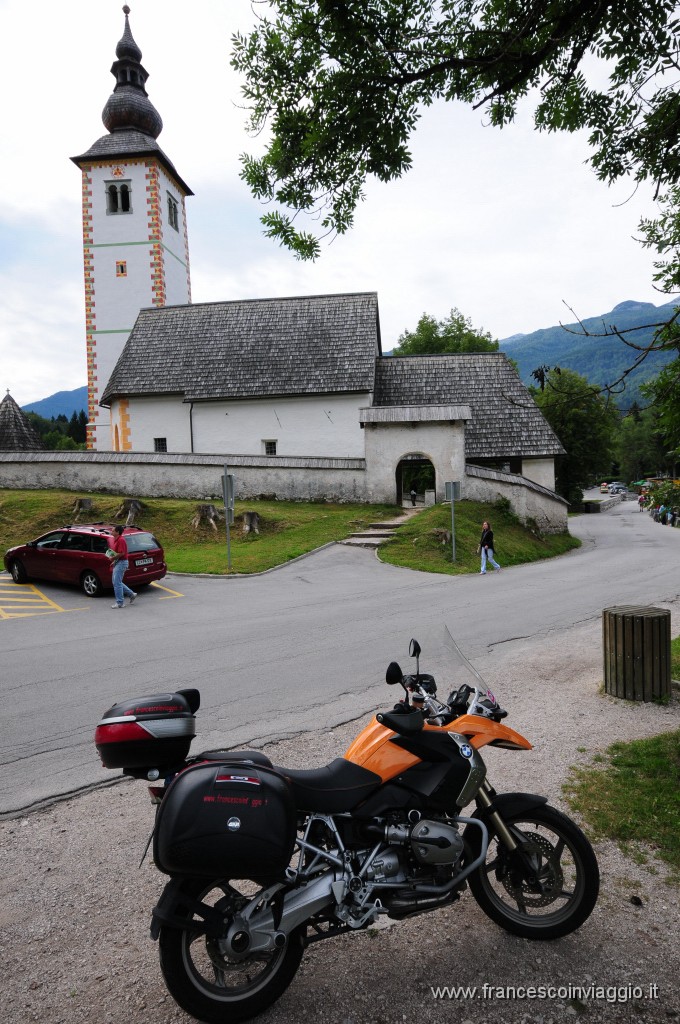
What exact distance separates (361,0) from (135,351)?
31.6 meters

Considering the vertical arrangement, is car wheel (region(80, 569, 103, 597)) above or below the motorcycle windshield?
below

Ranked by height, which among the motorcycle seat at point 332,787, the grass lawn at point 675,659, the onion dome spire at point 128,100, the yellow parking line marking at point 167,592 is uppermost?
the onion dome spire at point 128,100

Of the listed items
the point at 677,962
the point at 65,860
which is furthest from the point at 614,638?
the point at 65,860

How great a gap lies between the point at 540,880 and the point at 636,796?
1.83 meters

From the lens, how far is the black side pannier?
8.60 feet

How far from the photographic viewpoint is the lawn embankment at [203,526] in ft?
63.1

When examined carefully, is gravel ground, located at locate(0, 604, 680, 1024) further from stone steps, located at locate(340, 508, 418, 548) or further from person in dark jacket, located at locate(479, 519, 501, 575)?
stone steps, located at locate(340, 508, 418, 548)

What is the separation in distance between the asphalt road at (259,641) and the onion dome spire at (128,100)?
3616 centimetres

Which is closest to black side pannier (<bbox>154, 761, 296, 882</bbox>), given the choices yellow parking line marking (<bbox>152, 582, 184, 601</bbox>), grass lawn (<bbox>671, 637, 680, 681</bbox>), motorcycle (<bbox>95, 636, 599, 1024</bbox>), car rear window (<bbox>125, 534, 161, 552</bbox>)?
motorcycle (<bbox>95, 636, 599, 1024</bbox>)

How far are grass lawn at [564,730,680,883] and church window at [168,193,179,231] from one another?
43721mm

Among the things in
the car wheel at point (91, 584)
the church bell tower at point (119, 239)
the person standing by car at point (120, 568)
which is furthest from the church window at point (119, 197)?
the person standing by car at point (120, 568)

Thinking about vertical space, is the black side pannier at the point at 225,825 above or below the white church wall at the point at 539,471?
Result: below

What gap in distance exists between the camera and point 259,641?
33.0 feet

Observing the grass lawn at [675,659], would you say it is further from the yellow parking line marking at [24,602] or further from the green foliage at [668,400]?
the yellow parking line marking at [24,602]
